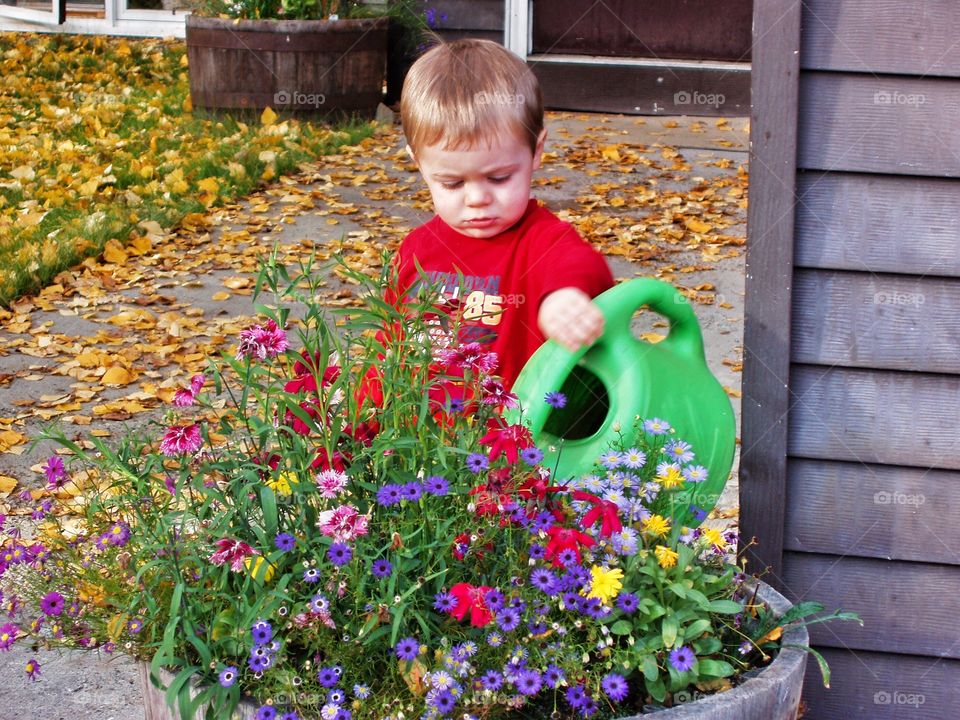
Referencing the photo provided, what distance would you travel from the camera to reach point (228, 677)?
4.70 ft

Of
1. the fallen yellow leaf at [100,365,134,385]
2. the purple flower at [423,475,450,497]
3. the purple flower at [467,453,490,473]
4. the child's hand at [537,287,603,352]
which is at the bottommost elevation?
the fallen yellow leaf at [100,365,134,385]

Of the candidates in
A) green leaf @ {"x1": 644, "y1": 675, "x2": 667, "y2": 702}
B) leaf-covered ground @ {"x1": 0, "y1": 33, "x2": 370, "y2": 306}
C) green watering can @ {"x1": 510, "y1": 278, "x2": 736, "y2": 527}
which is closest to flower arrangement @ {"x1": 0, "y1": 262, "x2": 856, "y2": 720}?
green leaf @ {"x1": 644, "y1": 675, "x2": 667, "y2": 702}

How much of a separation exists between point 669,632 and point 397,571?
0.34 m

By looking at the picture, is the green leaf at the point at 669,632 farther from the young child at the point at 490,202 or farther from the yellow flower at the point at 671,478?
the young child at the point at 490,202

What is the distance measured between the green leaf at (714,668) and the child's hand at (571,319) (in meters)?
0.58

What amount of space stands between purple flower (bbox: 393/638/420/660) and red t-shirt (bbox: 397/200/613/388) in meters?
0.87

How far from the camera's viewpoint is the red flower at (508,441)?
154 cm

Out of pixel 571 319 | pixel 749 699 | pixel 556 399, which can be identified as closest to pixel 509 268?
pixel 571 319

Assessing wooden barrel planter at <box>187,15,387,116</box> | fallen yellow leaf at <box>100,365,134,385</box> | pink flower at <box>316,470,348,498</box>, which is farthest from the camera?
wooden barrel planter at <box>187,15,387,116</box>

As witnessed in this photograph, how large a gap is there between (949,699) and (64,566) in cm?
162

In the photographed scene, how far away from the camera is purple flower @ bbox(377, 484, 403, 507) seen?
1474mm

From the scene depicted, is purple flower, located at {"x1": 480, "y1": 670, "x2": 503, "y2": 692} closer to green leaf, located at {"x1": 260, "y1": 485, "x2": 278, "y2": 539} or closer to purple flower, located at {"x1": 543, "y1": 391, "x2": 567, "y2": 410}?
green leaf, located at {"x1": 260, "y1": 485, "x2": 278, "y2": 539}

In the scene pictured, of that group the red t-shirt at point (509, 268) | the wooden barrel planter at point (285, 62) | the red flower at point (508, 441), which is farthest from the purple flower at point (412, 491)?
the wooden barrel planter at point (285, 62)

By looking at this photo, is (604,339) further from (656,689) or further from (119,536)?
(119,536)
